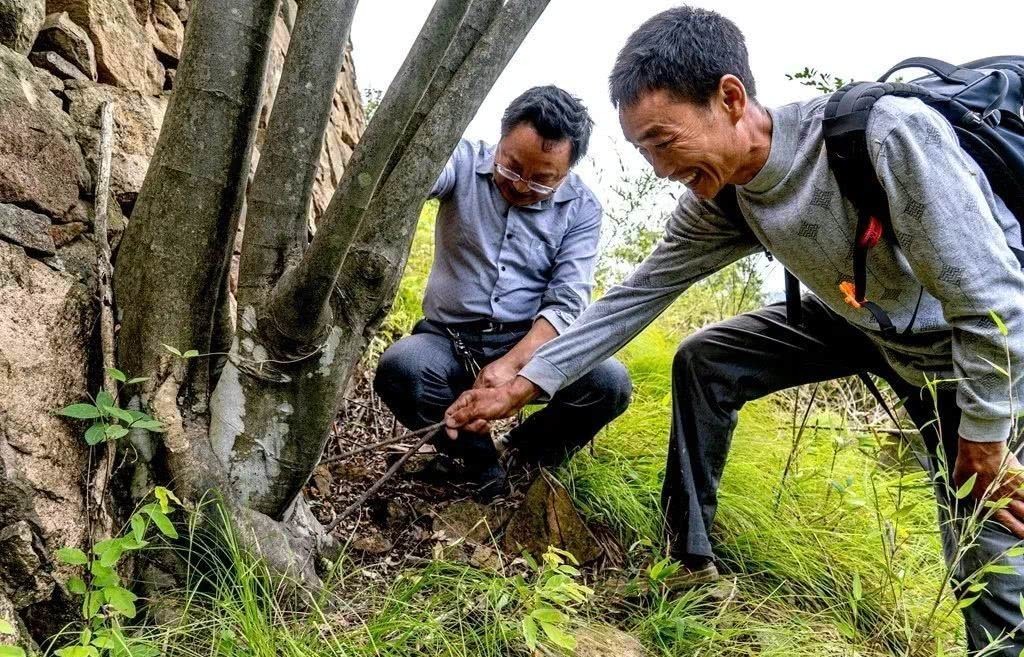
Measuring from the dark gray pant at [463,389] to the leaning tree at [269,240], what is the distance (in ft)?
2.49

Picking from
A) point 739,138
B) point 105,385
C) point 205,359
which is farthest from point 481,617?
point 739,138

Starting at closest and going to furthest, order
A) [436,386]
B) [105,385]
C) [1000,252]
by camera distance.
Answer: [1000,252] < [105,385] < [436,386]

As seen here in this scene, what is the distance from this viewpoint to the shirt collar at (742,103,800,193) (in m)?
2.18

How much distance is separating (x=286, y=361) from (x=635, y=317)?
123 cm

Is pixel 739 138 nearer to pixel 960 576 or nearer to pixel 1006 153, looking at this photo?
pixel 1006 153

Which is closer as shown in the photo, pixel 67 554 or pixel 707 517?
pixel 67 554

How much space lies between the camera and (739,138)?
2172mm

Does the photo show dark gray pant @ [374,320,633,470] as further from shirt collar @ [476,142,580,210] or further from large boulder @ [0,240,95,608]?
large boulder @ [0,240,95,608]

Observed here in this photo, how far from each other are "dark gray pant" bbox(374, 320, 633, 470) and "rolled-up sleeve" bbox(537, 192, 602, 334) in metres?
0.29

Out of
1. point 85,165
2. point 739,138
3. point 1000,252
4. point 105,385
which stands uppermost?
point 739,138

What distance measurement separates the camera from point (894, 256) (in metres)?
2.11

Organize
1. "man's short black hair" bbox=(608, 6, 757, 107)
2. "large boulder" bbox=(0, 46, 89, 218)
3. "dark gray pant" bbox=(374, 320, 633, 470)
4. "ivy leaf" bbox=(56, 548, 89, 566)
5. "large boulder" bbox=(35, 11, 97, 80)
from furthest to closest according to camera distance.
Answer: "dark gray pant" bbox=(374, 320, 633, 470) → "large boulder" bbox=(35, 11, 97, 80) → "man's short black hair" bbox=(608, 6, 757, 107) → "large boulder" bbox=(0, 46, 89, 218) → "ivy leaf" bbox=(56, 548, 89, 566)

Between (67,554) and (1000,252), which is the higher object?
(1000,252)

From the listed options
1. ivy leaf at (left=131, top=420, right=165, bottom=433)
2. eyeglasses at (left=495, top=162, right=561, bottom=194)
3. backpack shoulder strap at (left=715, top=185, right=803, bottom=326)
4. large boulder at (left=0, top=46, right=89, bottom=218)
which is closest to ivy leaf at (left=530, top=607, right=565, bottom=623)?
ivy leaf at (left=131, top=420, right=165, bottom=433)
